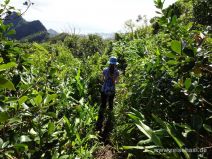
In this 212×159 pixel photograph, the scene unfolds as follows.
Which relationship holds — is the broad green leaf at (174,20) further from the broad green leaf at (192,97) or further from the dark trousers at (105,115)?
the dark trousers at (105,115)

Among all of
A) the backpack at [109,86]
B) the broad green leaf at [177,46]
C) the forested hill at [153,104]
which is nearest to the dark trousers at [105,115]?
the backpack at [109,86]

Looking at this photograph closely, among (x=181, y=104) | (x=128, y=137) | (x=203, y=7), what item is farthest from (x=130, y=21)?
(x=181, y=104)

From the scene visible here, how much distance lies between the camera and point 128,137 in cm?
443

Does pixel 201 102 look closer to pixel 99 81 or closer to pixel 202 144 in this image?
pixel 202 144

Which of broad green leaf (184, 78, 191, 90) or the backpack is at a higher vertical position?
broad green leaf (184, 78, 191, 90)

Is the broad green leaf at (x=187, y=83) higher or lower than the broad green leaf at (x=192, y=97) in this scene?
higher

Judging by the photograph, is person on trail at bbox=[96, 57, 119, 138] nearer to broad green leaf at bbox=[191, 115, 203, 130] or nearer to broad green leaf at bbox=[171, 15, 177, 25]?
broad green leaf at bbox=[171, 15, 177, 25]

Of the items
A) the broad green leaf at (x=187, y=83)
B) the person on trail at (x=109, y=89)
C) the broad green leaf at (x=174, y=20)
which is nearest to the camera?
the broad green leaf at (x=187, y=83)

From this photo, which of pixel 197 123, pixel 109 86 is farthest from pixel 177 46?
pixel 109 86

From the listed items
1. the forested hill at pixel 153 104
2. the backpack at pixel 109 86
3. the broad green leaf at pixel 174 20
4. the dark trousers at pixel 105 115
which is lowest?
the dark trousers at pixel 105 115

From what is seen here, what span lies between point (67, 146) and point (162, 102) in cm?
137

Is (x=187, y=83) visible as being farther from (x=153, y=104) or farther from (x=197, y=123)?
(x=153, y=104)

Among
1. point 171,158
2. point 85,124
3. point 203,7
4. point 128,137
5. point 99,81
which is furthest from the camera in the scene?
point 203,7

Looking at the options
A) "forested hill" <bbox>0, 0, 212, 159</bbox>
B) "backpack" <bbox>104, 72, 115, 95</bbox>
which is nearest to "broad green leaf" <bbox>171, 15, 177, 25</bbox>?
"forested hill" <bbox>0, 0, 212, 159</bbox>
